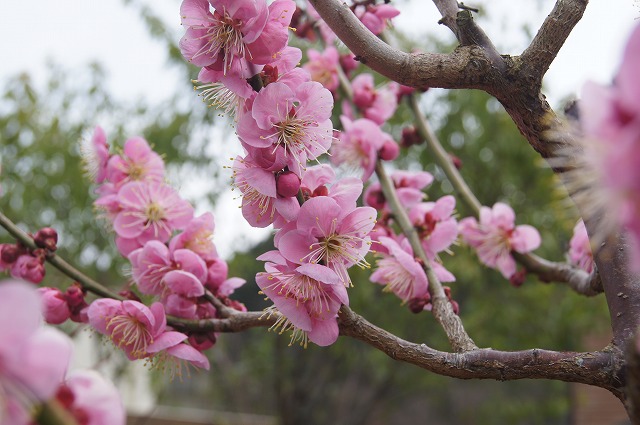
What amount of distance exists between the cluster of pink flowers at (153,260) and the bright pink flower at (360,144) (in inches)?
17.4

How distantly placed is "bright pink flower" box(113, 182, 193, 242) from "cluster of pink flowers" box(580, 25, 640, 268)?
1.05 m

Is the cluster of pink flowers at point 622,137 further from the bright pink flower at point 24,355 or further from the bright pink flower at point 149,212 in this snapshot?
the bright pink flower at point 149,212

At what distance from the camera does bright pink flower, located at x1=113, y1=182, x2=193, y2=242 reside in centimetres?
138

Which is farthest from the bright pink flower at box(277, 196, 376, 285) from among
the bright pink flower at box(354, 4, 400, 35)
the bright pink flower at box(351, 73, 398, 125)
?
the bright pink flower at box(351, 73, 398, 125)

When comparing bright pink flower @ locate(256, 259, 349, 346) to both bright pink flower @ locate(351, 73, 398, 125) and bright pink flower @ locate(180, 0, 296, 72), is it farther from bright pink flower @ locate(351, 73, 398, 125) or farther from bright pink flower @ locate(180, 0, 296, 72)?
bright pink flower @ locate(351, 73, 398, 125)

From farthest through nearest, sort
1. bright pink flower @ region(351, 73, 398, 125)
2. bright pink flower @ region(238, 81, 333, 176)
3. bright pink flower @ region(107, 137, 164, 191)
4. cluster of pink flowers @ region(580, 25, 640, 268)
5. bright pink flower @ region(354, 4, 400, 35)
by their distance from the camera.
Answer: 1. bright pink flower @ region(351, 73, 398, 125)
2. bright pink flower @ region(354, 4, 400, 35)
3. bright pink flower @ region(107, 137, 164, 191)
4. bright pink flower @ region(238, 81, 333, 176)
5. cluster of pink flowers @ region(580, 25, 640, 268)

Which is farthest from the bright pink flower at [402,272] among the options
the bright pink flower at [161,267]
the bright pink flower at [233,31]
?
the bright pink flower at [233,31]

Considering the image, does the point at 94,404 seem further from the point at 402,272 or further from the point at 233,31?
the point at 402,272

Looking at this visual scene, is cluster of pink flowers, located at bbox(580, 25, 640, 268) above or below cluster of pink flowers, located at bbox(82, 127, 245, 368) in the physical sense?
above

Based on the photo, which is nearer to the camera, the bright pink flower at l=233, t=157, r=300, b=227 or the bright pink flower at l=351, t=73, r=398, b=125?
the bright pink flower at l=233, t=157, r=300, b=227

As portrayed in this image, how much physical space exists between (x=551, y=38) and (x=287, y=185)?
1.45ft

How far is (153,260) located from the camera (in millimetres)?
1255

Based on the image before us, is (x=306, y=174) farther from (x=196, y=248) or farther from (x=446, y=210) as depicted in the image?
(x=446, y=210)

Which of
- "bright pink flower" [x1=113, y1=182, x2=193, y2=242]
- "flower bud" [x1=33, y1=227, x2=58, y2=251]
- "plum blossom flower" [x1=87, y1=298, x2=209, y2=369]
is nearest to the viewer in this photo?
"plum blossom flower" [x1=87, y1=298, x2=209, y2=369]
